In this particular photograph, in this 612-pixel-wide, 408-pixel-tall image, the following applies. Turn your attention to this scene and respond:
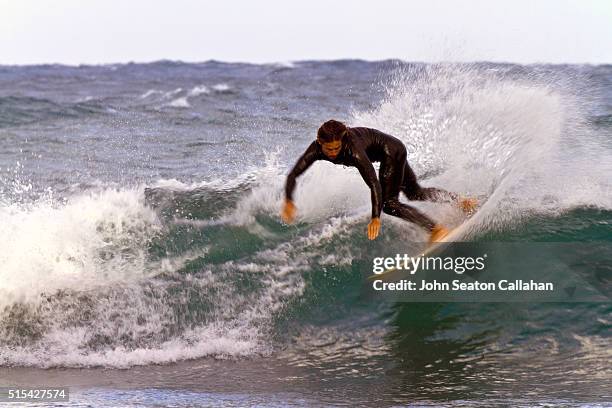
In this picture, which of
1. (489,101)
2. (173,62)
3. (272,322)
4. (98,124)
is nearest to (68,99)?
(98,124)

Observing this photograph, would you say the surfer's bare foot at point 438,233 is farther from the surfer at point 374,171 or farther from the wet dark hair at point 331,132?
the wet dark hair at point 331,132

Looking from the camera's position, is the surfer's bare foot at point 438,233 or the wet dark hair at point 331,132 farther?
the surfer's bare foot at point 438,233

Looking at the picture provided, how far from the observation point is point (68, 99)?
25141 millimetres

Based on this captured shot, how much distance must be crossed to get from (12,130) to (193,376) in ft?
43.2

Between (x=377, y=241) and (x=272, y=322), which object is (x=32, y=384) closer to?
(x=272, y=322)

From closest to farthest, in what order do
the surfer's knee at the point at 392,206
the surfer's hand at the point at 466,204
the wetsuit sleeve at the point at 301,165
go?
the wetsuit sleeve at the point at 301,165 → the surfer's knee at the point at 392,206 → the surfer's hand at the point at 466,204

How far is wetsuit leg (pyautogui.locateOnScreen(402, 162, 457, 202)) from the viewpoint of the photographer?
7.55 metres

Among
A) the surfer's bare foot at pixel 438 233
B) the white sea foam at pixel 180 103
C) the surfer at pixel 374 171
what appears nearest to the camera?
the surfer at pixel 374 171

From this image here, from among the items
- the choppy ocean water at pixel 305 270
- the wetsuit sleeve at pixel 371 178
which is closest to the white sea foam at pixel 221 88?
the choppy ocean water at pixel 305 270

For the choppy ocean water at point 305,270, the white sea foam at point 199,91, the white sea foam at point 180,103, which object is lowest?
the choppy ocean water at point 305,270

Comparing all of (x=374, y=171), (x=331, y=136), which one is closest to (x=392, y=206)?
(x=374, y=171)

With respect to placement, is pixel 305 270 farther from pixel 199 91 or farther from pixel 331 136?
pixel 199 91

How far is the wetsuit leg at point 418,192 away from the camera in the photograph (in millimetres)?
7555

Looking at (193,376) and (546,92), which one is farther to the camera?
(546,92)
